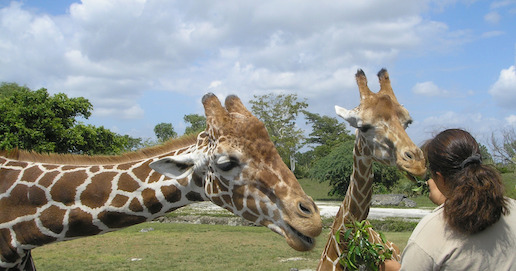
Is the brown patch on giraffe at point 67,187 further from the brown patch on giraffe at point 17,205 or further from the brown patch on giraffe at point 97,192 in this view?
the brown patch on giraffe at point 17,205

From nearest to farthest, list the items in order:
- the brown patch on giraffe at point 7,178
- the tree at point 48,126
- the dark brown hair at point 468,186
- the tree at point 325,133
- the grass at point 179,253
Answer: the dark brown hair at point 468,186
the brown patch on giraffe at point 7,178
the grass at point 179,253
the tree at point 48,126
the tree at point 325,133

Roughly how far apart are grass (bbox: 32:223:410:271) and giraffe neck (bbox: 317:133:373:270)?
6088mm

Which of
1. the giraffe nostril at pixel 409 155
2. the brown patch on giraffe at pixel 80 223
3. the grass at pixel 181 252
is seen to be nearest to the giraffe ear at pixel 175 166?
the brown patch on giraffe at pixel 80 223

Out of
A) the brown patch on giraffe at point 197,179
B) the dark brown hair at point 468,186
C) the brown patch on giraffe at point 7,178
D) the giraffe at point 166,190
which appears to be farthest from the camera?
the brown patch on giraffe at point 7,178

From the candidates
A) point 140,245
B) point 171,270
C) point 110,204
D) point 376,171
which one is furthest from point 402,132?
point 376,171

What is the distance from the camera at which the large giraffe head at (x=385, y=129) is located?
4742 millimetres

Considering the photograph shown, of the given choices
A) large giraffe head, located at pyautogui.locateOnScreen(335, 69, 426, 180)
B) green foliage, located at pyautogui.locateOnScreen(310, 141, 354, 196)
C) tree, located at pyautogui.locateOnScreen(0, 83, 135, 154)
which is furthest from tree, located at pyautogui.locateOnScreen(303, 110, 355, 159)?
large giraffe head, located at pyautogui.locateOnScreen(335, 69, 426, 180)

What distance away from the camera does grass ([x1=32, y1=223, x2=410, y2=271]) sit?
11414mm

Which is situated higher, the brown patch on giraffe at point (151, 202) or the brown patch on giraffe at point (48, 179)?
the brown patch on giraffe at point (48, 179)

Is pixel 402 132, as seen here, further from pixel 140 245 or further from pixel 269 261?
pixel 140 245

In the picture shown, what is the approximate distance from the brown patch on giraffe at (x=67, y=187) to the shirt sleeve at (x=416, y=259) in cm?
277

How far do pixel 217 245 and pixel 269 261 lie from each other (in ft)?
10.4

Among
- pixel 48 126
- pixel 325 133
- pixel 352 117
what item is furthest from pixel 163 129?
pixel 352 117

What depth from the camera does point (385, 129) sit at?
490cm
